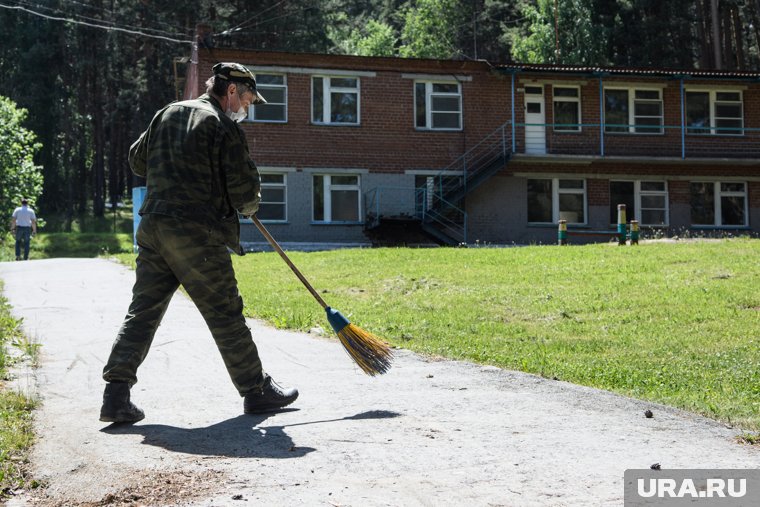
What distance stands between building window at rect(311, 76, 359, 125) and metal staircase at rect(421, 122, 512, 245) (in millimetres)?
3516

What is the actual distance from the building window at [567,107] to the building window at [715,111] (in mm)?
4219

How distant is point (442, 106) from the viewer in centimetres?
3086

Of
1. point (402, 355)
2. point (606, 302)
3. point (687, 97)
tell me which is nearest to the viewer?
point (402, 355)

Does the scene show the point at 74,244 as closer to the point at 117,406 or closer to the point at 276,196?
the point at 276,196

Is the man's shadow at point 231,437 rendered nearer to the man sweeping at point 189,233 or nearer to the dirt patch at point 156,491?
the man sweeping at point 189,233

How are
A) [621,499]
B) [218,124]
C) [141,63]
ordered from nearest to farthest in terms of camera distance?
[621,499] → [218,124] → [141,63]

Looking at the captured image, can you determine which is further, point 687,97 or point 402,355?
point 687,97

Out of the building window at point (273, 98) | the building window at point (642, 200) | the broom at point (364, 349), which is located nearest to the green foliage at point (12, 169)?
the building window at point (273, 98)

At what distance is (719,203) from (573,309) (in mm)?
23430

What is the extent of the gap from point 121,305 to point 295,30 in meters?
36.9

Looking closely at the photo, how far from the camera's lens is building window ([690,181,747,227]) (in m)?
32.8

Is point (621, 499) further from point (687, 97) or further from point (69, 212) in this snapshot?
point (69, 212)

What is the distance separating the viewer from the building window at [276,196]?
2959 centimetres

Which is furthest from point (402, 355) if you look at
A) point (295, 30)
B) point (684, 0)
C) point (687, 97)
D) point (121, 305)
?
point (684, 0)
